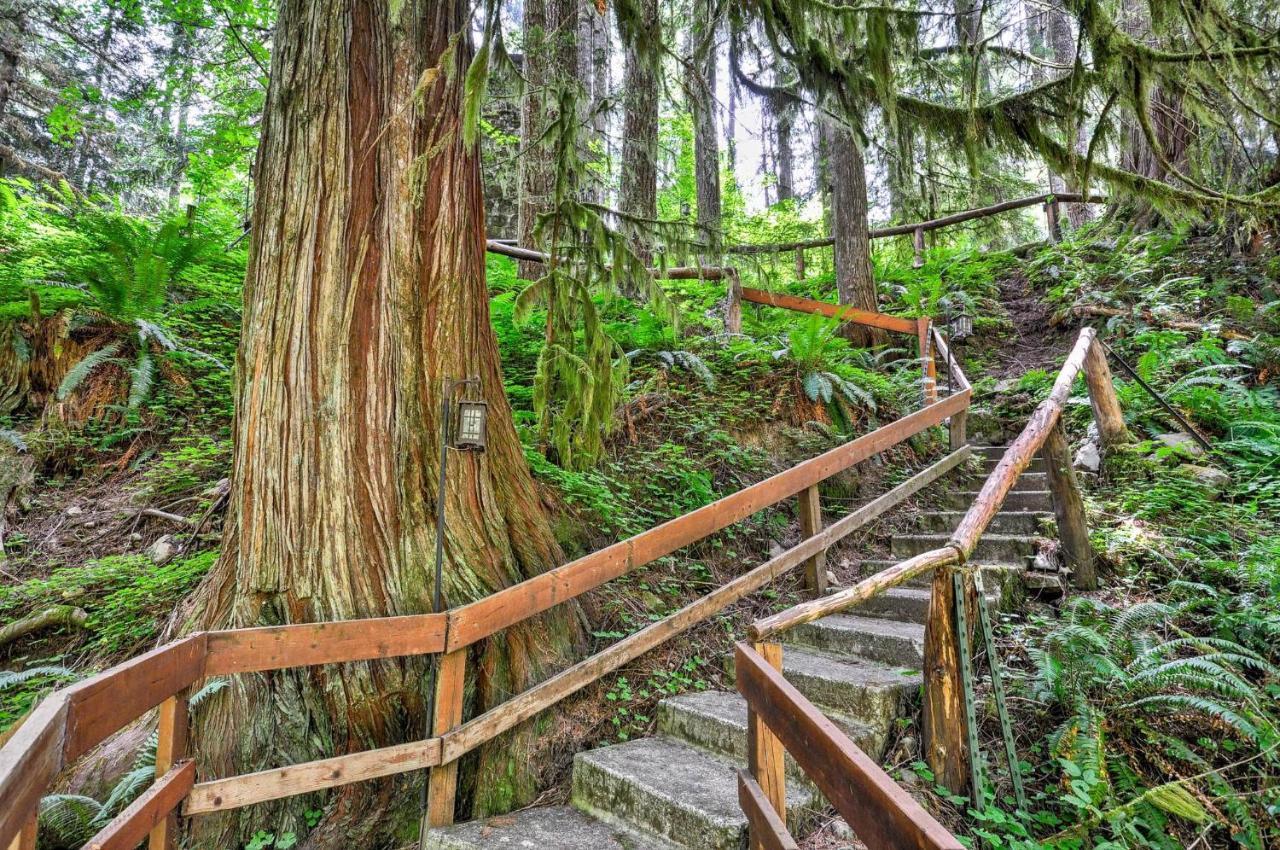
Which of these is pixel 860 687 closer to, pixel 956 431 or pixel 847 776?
pixel 847 776

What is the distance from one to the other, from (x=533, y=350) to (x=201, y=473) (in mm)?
2857

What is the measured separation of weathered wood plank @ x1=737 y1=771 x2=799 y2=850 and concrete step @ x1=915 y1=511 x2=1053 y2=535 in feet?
11.2

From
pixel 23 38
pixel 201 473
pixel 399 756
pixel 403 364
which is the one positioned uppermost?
pixel 23 38

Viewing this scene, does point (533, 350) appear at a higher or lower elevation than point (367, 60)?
lower

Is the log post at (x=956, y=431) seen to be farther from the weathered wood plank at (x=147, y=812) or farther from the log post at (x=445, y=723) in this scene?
the weathered wood plank at (x=147, y=812)

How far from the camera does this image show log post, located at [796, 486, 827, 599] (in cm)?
427

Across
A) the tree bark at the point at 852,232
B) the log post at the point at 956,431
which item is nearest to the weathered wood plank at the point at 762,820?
the log post at the point at 956,431

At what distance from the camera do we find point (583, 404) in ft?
13.9

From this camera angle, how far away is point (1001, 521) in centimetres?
492

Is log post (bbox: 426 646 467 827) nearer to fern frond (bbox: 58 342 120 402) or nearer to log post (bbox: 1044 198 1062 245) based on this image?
fern frond (bbox: 58 342 120 402)

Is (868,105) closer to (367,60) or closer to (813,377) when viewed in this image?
(813,377)

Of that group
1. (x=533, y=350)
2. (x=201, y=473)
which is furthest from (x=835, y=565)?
(x=201, y=473)

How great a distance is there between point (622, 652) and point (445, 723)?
961mm

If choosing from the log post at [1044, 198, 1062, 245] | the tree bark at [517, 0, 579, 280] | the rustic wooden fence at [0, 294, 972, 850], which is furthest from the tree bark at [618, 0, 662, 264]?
the log post at [1044, 198, 1062, 245]
